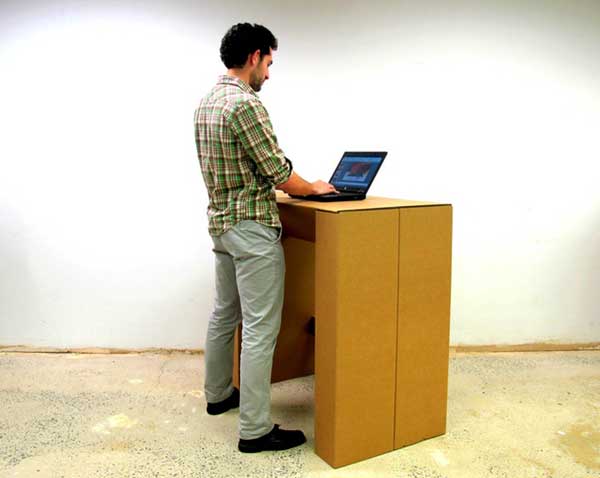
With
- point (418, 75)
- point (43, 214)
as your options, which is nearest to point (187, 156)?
point (43, 214)

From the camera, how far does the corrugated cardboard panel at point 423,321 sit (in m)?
2.17

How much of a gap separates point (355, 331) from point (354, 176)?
0.64 m

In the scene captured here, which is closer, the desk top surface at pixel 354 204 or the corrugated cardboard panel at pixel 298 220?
the desk top surface at pixel 354 204

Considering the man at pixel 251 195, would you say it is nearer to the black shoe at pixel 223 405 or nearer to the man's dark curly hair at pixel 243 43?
the man's dark curly hair at pixel 243 43

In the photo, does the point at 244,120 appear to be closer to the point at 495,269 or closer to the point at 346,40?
the point at 346,40

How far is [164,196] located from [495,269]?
180cm

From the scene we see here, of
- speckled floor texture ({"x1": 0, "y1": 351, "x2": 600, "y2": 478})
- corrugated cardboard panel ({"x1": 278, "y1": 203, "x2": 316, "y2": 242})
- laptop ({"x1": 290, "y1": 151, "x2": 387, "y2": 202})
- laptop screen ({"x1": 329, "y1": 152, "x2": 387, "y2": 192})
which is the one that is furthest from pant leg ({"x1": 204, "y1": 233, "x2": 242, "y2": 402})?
laptop screen ({"x1": 329, "y1": 152, "x2": 387, "y2": 192})

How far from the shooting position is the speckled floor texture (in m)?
2.09

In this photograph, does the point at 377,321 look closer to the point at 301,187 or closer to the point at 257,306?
the point at 257,306

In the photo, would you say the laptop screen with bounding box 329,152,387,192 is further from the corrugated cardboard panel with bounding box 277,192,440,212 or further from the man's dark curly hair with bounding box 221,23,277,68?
the man's dark curly hair with bounding box 221,23,277,68

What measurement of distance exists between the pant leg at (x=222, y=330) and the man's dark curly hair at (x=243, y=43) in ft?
2.26

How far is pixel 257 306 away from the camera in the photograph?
2160 mm

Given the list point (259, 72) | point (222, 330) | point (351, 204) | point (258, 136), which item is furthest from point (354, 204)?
point (222, 330)

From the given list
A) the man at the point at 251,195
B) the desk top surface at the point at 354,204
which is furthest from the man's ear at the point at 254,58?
the desk top surface at the point at 354,204
